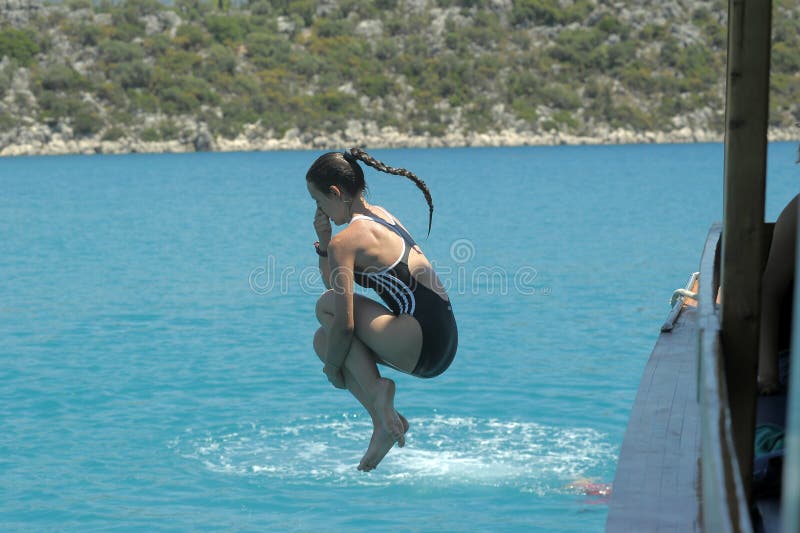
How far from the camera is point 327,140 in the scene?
283ft

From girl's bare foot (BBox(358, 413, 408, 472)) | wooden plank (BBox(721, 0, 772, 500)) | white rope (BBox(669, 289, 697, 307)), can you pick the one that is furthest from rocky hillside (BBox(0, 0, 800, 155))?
wooden plank (BBox(721, 0, 772, 500))

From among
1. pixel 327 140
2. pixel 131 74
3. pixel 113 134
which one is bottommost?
pixel 327 140

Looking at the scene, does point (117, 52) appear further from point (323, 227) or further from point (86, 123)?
point (323, 227)

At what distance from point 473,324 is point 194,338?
3905 mm

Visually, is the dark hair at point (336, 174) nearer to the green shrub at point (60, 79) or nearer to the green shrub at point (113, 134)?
the green shrub at point (113, 134)

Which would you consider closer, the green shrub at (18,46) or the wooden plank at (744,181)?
the wooden plank at (744,181)

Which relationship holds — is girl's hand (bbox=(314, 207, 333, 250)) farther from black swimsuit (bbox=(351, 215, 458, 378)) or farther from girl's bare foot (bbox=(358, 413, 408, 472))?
girl's bare foot (bbox=(358, 413, 408, 472))

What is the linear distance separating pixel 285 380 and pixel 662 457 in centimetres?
903

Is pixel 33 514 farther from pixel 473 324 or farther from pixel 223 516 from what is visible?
pixel 473 324

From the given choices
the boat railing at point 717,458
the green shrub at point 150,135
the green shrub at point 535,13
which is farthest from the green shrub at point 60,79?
the boat railing at point 717,458

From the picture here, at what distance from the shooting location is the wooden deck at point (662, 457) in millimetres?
→ 3111

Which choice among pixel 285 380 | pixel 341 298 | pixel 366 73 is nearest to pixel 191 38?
pixel 366 73

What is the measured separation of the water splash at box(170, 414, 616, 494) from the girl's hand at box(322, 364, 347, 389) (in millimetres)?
4116

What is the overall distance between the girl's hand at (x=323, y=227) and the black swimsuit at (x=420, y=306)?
0.71 ft
